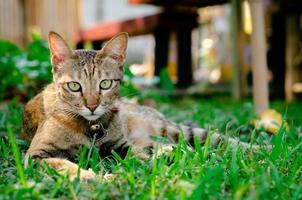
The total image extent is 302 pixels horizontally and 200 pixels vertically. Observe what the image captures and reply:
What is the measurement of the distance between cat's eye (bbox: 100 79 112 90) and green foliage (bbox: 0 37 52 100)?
1996 millimetres

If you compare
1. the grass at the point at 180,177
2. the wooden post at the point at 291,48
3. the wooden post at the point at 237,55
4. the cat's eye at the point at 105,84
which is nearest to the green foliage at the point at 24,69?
the cat's eye at the point at 105,84

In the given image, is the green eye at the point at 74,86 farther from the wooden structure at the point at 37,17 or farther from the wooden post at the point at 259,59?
the wooden structure at the point at 37,17

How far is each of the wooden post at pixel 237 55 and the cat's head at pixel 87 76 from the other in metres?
3.32

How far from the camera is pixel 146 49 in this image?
13.4 meters

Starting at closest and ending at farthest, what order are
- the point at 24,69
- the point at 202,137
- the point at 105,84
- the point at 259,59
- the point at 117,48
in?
the point at 105,84
the point at 117,48
the point at 202,137
the point at 259,59
the point at 24,69

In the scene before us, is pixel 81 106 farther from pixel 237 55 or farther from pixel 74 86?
pixel 237 55

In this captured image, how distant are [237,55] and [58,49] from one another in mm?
3542

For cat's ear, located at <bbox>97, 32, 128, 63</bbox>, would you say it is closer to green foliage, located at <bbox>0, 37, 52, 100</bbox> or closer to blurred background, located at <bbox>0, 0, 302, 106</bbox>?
blurred background, located at <bbox>0, 0, 302, 106</bbox>

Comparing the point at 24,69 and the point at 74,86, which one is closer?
the point at 74,86

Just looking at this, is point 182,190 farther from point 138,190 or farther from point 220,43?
point 220,43

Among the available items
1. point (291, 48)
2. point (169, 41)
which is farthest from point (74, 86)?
point (169, 41)

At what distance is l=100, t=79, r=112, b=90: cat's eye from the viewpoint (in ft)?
8.26

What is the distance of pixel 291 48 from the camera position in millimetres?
5832

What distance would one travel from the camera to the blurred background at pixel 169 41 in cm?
468
